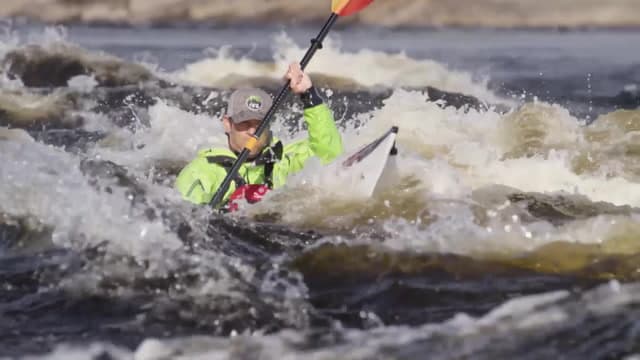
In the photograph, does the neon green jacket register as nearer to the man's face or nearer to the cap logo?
the man's face

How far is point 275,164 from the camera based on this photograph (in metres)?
7.16

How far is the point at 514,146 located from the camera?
34.3ft

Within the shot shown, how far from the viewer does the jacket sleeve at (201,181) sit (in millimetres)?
6809

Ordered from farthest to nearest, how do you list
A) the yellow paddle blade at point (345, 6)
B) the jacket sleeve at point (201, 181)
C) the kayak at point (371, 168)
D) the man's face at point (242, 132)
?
1. the yellow paddle blade at point (345, 6)
2. the man's face at point (242, 132)
3. the jacket sleeve at point (201, 181)
4. the kayak at point (371, 168)

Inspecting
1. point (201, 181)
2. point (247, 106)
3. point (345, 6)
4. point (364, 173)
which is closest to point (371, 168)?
point (364, 173)

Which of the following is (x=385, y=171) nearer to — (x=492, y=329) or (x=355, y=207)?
(x=355, y=207)

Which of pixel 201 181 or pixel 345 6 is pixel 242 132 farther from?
pixel 345 6

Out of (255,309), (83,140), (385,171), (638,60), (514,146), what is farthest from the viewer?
(638,60)

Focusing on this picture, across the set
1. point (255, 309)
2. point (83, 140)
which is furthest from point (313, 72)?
point (255, 309)

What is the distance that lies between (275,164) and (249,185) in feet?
1.04

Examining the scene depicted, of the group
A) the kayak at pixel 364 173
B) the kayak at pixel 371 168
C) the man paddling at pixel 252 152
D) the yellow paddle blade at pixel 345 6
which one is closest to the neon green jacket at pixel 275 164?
the man paddling at pixel 252 152

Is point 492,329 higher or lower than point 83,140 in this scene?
lower

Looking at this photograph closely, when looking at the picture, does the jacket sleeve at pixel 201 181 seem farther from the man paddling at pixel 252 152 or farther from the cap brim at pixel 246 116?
the cap brim at pixel 246 116

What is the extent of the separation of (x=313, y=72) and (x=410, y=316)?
1393cm
